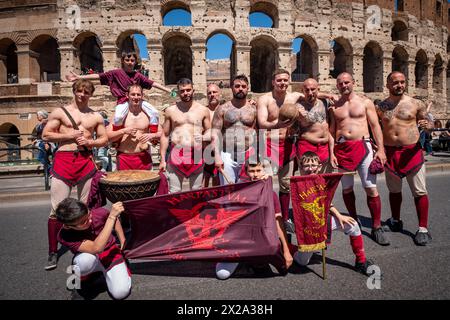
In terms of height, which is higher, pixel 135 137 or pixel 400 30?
pixel 400 30

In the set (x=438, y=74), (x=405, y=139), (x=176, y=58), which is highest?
(x=176, y=58)

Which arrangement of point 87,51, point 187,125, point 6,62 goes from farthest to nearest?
1. point 87,51
2. point 6,62
3. point 187,125

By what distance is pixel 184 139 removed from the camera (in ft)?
14.0

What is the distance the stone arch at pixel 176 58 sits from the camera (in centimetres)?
2018

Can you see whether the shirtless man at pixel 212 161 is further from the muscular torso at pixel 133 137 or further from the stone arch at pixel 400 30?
the stone arch at pixel 400 30

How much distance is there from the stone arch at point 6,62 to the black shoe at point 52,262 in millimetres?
19300

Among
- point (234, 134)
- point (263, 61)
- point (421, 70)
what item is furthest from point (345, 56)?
point (234, 134)

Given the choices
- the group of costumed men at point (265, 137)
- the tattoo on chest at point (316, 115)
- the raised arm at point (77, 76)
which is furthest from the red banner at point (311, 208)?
the raised arm at point (77, 76)

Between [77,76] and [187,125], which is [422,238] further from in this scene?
[77,76]

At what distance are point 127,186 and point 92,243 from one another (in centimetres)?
70

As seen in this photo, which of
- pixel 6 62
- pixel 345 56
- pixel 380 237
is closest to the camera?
pixel 380 237

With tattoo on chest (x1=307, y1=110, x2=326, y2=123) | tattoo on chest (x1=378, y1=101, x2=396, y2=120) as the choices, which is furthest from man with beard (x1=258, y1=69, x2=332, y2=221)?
tattoo on chest (x1=378, y1=101, x2=396, y2=120)

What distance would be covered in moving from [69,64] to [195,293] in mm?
17572
